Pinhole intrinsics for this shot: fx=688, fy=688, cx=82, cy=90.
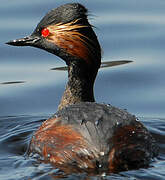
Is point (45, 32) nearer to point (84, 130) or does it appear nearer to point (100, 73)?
point (84, 130)

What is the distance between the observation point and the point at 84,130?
7230 mm

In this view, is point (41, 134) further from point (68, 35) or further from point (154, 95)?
point (154, 95)

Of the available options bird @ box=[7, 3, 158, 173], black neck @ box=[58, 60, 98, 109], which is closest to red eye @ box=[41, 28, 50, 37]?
bird @ box=[7, 3, 158, 173]

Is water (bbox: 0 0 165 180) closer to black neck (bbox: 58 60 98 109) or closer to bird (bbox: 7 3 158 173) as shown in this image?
bird (bbox: 7 3 158 173)

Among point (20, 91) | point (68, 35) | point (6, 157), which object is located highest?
point (68, 35)

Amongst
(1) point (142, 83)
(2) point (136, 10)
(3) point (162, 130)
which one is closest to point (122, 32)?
(2) point (136, 10)

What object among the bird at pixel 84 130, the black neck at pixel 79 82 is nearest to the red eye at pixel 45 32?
the bird at pixel 84 130

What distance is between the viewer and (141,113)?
385 inches

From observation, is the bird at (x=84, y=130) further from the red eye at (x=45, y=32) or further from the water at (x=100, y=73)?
the water at (x=100, y=73)

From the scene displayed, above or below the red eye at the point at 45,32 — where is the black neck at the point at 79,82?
below

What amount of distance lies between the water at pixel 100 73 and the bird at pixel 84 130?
0.27 m

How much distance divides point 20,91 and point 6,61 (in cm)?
91

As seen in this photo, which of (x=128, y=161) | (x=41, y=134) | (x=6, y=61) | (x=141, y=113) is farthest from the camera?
(x=6, y=61)

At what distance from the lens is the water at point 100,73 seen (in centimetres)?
927
